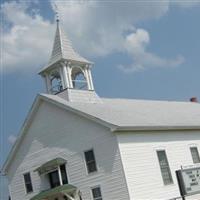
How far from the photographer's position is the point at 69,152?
95.8 feet

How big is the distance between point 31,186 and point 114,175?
7773mm

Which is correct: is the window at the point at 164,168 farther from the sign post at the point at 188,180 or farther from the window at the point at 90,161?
the sign post at the point at 188,180

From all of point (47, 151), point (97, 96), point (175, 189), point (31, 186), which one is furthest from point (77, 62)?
point (175, 189)

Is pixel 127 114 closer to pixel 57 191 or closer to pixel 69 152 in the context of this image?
pixel 69 152

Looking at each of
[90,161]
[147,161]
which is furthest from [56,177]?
[147,161]

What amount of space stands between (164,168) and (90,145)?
4.68 meters

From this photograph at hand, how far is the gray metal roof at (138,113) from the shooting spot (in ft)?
92.5

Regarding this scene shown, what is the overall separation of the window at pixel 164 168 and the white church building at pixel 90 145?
2.5 inches

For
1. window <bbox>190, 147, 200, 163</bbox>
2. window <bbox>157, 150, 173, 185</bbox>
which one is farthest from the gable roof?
window <bbox>157, 150, 173, 185</bbox>

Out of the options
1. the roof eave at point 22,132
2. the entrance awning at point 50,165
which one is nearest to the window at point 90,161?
the entrance awning at point 50,165

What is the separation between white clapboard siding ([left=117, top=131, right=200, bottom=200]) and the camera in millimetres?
26250

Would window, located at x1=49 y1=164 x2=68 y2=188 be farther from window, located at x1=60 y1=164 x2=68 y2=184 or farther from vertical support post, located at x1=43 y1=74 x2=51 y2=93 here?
vertical support post, located at x1=43 y1=74 x2=51 y2=93

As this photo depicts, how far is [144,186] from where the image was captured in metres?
26.6

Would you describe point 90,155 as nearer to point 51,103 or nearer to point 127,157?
point 127,157
